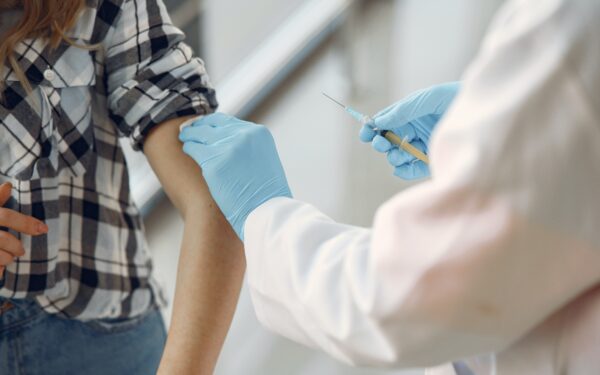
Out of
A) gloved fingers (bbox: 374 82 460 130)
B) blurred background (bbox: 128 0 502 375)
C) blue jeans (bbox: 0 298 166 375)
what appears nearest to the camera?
blue jeans (bbox: 0 298 166 375)

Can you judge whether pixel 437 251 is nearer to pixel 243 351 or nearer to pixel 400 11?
pixel 243 351

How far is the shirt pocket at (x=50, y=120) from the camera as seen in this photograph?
124 cm

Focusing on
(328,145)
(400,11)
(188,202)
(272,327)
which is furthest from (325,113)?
(272,327)

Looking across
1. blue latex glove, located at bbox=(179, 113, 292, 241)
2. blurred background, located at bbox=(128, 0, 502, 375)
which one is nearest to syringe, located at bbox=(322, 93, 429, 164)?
blue latex glove, located at bbox=(179, 113, 292, 241)

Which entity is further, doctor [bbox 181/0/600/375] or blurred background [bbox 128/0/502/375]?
blurred background [bbox 128/0/502/375]

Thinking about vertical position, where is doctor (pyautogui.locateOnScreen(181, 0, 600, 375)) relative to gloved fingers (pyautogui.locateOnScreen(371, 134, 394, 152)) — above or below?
above

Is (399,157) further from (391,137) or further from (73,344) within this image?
(73,344)

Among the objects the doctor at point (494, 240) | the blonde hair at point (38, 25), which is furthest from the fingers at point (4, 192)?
the doctor at point (494, 240)

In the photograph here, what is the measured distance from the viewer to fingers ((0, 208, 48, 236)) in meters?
1.22

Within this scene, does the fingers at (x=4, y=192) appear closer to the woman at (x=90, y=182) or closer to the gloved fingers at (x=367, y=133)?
the woman at (x=90, y=182)

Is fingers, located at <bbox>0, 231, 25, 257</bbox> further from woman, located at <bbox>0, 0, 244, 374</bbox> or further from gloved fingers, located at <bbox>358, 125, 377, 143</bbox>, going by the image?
gloved fingers, located at <bbox>358, 125, 377, 143</bbox>

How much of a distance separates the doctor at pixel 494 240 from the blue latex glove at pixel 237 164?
0.66ft

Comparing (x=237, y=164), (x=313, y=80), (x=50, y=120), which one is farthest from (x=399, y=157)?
(x=313, y=80)

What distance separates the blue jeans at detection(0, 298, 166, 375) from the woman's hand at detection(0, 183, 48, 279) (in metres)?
0.11
